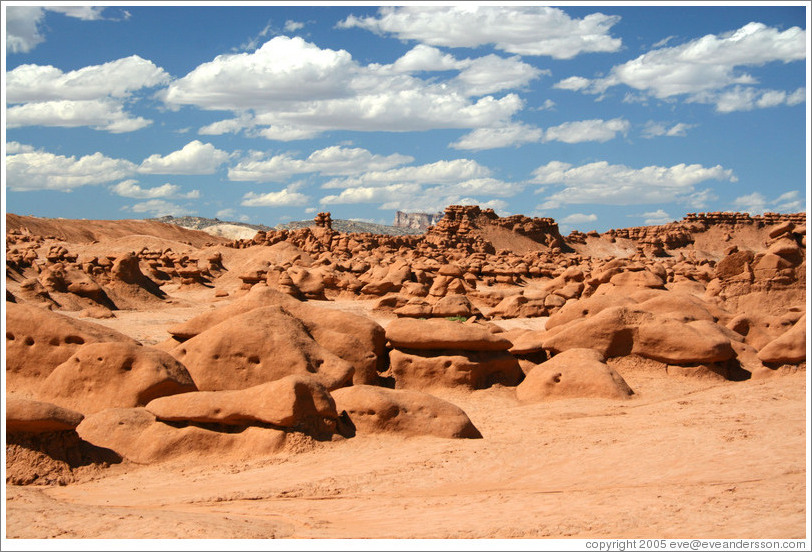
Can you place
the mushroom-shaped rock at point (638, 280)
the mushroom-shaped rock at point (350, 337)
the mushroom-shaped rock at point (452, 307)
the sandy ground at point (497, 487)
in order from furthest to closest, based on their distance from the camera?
the mushroom-shaped rock at point (638, 280), the mushroom-shaped rock at point (452, 307), the mushroom-shaped rock at point (350, 337), the sandy ground at point (497, 487)

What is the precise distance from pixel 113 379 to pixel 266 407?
229 centimetres

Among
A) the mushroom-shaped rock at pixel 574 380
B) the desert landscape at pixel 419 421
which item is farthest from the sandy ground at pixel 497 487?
the mushroom-shaped rock at pixel 574 380

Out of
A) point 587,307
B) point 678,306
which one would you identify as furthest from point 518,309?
point 678,306

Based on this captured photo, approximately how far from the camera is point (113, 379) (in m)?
9.77

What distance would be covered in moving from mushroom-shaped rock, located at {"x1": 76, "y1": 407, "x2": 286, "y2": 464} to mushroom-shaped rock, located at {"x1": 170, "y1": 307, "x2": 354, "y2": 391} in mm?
1813

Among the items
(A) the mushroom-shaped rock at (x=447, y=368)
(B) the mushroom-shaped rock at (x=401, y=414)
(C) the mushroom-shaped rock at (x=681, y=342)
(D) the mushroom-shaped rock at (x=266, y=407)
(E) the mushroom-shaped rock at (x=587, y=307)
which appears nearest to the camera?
(D) the mushroom-shaped rock at (x=266, y=407)

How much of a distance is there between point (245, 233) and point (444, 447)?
7464 cm

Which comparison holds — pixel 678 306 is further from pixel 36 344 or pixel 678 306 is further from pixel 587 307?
pixel 36 344

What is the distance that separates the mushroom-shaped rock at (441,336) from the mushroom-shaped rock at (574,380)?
0.81 metres

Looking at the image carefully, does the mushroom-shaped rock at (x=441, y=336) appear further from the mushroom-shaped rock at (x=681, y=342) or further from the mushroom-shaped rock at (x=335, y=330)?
the mushroom-shaped rock at (x=681, y=342)

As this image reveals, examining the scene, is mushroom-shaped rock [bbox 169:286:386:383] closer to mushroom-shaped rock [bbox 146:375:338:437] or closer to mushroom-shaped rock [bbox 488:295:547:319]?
→ mushroom-shaped rock [bbox 146:375:338:437]

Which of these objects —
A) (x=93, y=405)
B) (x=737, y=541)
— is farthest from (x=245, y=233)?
(x=737, y=541)

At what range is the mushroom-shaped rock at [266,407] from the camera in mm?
8773

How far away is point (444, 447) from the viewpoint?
8898 mm
